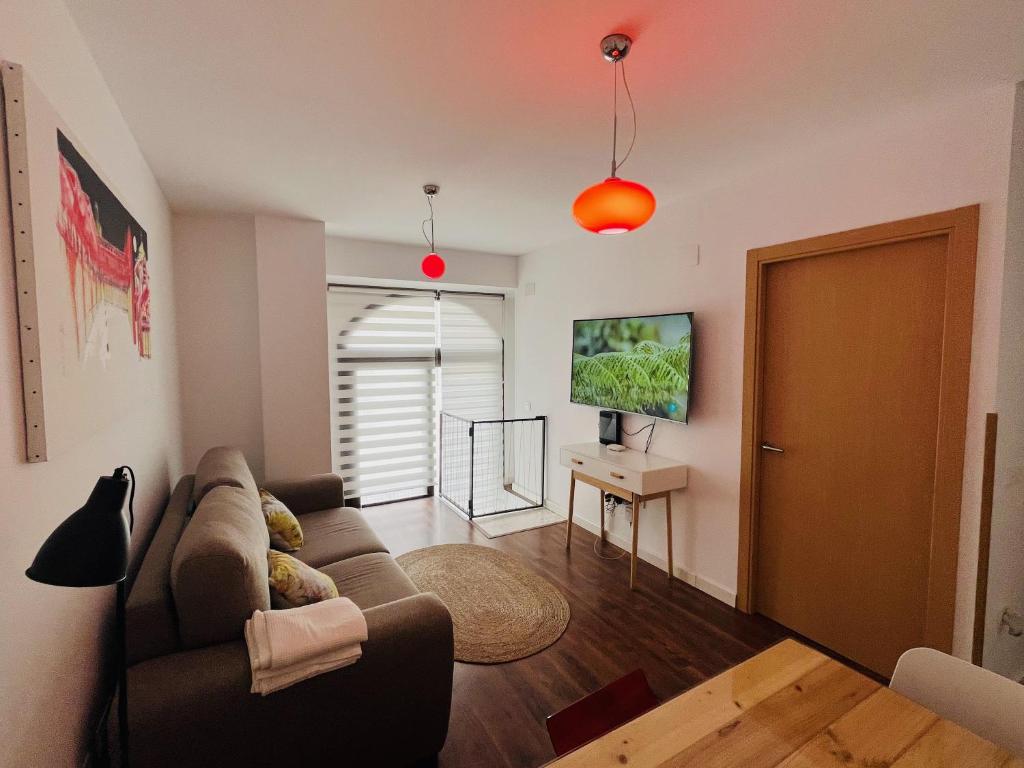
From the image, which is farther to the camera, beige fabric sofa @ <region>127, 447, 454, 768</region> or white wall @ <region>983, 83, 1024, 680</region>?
white wall @ <region>983, 83, 1024, 680</region>

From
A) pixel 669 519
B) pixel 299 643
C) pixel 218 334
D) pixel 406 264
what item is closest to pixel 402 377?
pixel 406 264

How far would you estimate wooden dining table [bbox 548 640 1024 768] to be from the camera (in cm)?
102

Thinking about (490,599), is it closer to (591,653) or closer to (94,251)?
(591,653)

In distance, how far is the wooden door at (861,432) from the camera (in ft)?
6.57

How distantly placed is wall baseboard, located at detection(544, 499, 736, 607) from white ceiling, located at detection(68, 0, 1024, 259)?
2.46m

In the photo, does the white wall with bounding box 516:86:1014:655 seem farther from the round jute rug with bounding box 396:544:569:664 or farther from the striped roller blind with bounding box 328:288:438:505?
the striped roller blind with bounding box 328:288:438:505

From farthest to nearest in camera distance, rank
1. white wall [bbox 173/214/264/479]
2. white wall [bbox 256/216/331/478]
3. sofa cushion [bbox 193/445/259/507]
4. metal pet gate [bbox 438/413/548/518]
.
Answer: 1. metal pet gate [bbox 438/413/548/518]
2. white wall [bbox 256/216/331/478]
3. white wall [bbox 173/214/264/479]
4. sofa cushion [bbox 193/445/259/507]

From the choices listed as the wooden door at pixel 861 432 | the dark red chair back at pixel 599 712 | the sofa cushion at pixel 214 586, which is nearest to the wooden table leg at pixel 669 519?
the wooden door at pixel 861 432

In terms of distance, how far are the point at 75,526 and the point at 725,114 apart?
95.7 inches

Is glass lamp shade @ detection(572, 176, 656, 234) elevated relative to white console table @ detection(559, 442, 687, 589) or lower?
elevated

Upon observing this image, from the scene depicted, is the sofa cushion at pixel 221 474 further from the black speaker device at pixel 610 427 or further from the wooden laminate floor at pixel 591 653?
the black speaker device at pixel 610 427

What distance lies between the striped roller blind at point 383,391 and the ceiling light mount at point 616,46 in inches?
140

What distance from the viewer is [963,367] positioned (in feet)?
6.31

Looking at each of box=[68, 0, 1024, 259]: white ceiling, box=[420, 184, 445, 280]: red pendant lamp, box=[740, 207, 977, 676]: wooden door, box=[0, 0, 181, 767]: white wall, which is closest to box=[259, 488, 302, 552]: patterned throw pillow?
box=[0, 0, 181, 767]: white wall
